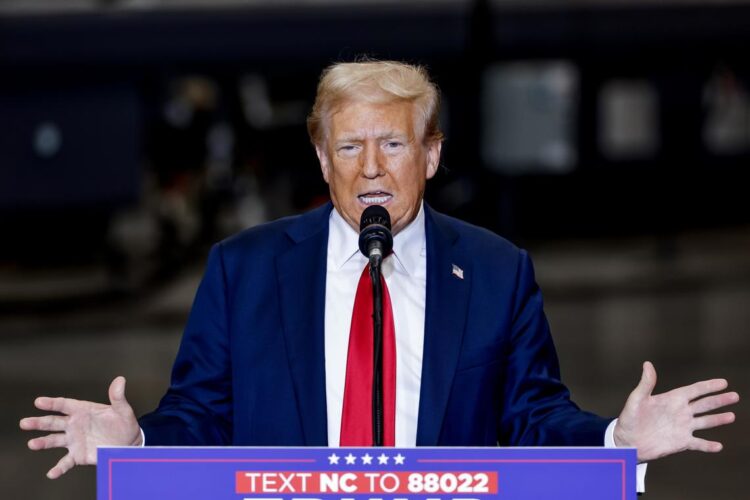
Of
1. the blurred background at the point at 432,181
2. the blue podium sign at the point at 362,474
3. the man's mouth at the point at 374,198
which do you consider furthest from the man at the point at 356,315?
the blurred background at the point at 432,181

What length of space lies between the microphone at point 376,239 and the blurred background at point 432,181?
648cm

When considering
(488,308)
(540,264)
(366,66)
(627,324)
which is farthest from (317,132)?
(540,264)

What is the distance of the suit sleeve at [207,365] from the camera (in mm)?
2949

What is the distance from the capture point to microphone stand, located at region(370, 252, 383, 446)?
8.13 ft

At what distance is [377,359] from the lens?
97.7 inches

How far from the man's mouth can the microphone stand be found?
34 centimetres

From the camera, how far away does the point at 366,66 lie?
2807 mm

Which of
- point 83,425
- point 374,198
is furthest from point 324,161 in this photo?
point 83,425

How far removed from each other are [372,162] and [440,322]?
0.38m

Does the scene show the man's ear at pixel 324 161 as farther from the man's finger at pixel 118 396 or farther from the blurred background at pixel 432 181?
the blurred background at pixel 432 181

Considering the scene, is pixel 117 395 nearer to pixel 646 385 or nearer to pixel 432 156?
pixel 432 156

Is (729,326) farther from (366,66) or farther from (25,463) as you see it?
(366,66)

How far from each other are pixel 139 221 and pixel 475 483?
20.2 m

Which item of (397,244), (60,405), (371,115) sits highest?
(371,115)
